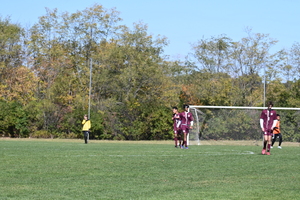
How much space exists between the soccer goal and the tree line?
13427mm

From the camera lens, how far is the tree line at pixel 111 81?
4884cm

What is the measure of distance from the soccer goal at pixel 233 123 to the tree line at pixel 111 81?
1343cm

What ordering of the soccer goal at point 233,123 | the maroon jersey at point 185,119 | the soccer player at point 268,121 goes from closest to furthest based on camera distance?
the soccer player at point 268,121, the maroon jersey at point 185,119, the soccer goal at point 233,123

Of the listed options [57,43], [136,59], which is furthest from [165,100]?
[57,43]

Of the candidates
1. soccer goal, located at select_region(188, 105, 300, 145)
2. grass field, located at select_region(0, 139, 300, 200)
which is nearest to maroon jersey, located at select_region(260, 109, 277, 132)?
grass field, located at select_region(0, 139, 300, 200)

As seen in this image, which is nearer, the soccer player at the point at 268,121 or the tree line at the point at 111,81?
the soccer player at the point at 268,121

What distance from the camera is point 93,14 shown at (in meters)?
56.9

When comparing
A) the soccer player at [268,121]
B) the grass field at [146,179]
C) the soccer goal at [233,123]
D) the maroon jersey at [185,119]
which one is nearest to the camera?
the grass field at [146,179]

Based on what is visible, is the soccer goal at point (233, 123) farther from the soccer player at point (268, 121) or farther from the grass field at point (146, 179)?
the grass field at point (146, 179)

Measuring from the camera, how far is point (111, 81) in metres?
53.0

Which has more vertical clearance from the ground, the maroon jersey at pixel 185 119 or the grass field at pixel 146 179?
the maroon jersey at pixel 185 119

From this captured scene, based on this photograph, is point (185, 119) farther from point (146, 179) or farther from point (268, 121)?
point (146, 179)

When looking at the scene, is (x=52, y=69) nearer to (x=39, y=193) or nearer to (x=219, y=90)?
(x=219, y=90)

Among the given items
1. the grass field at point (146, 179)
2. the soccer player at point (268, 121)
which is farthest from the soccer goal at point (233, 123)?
the grass field at point (146, 179)
